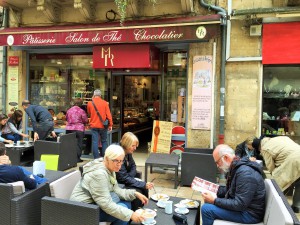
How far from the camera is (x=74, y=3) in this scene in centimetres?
751

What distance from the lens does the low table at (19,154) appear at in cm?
640

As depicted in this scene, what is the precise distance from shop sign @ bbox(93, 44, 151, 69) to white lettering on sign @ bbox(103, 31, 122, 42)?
1.04 feet

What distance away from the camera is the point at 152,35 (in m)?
6.86

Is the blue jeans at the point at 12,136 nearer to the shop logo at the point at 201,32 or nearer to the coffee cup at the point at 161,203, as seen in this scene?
the shop logo at the point at 201,32

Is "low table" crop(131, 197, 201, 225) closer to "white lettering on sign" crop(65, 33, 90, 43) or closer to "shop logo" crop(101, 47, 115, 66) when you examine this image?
"shop logo" crop(101, 47, 115, 66)

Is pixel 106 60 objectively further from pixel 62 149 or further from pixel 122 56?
pixel 62 149

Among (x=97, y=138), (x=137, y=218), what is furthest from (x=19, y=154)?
(x=137, y=218)

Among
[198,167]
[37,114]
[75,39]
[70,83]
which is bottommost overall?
[198,167]

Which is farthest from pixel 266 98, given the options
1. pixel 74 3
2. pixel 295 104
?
pixel 74 3

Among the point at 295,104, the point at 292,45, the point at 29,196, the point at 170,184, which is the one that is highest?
the point at 292,45

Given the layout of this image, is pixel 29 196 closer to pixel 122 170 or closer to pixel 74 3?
pixel 122 170

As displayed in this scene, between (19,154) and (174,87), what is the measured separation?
4.10m

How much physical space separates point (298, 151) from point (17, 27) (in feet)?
25.4

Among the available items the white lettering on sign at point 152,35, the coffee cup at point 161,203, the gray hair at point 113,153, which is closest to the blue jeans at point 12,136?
the white lettering on sign at point 152,35
